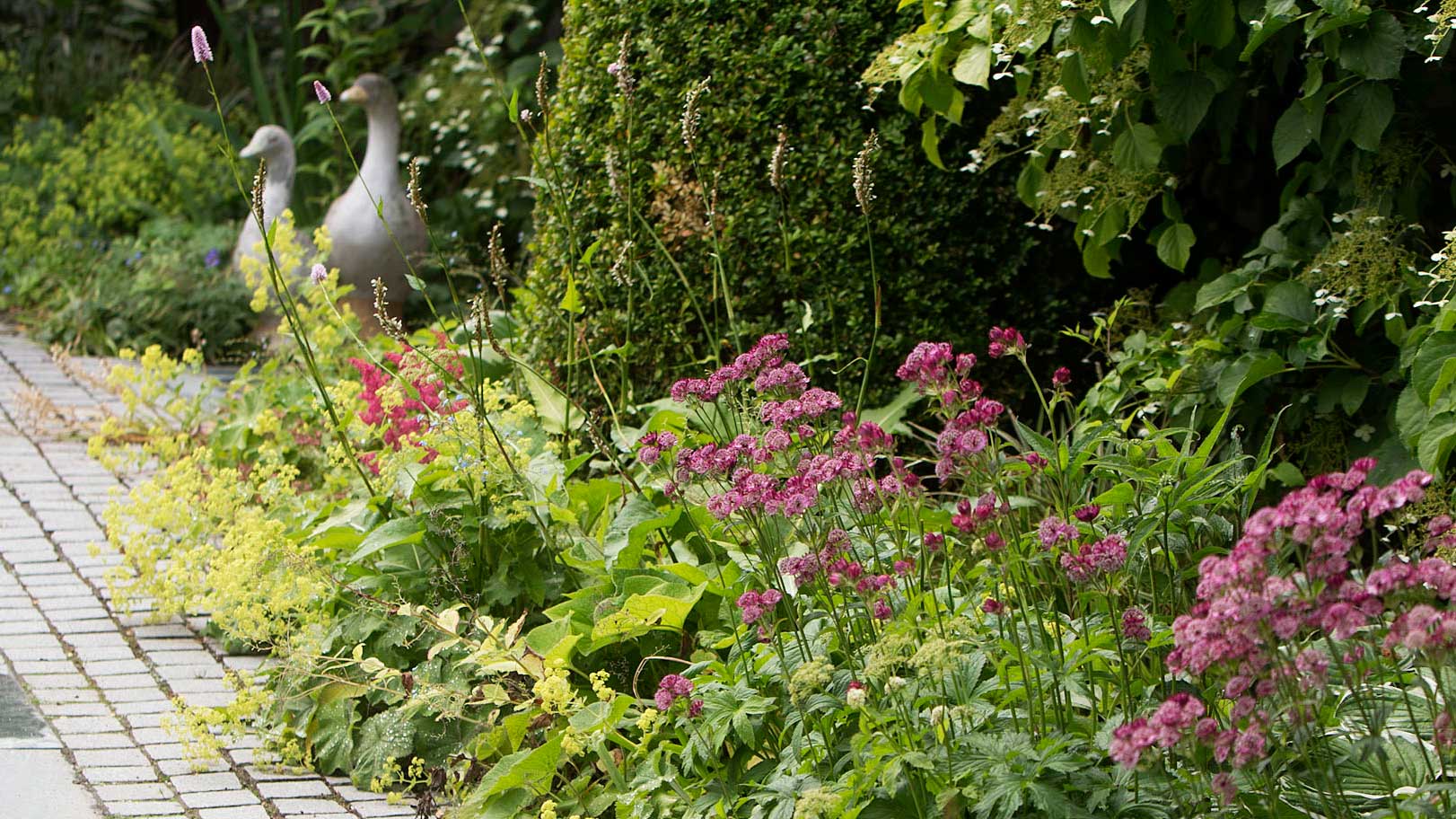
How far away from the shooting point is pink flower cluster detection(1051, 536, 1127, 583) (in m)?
2.04

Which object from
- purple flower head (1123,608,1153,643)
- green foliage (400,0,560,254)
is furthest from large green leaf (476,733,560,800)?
green foliage (400,0,560,254)

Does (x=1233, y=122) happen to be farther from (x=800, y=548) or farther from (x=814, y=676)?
(x=814, y=676)

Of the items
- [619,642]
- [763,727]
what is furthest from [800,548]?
[763,727]

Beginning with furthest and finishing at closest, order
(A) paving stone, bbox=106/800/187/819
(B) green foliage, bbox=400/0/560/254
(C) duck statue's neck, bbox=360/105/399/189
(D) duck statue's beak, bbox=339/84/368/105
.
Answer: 1. (B) green foliage, bbox=400/0/560/254
2. (C) duck statue's neck, bbox=360/105/399/189
3. (D) duck statue's beak, bbox=339/84/368/105
4. (A) paving stone, bbox=106/800/187/819

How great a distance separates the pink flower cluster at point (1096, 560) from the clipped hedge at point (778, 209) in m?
2.02

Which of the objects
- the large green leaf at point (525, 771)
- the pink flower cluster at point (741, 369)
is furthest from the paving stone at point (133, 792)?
the pink flower cluster at point (741, 369)

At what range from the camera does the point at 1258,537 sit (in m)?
1.68

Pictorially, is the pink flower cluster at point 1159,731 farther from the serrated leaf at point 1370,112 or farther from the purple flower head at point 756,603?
the serrated leaf at point 1370,112

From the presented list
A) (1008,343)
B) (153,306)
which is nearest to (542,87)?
(1008,343)

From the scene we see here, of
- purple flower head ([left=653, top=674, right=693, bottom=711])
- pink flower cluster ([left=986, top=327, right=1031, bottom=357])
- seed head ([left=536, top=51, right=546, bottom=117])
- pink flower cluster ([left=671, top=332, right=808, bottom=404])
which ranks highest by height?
seed head ([left=536, top=51, right=546, bottom=117])

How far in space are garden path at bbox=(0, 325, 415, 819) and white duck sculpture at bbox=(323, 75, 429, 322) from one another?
1813 millimetres

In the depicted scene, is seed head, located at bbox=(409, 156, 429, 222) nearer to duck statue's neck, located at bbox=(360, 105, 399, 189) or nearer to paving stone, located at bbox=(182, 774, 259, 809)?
paving stone, located at bbox=(182, 774, 259, 809)

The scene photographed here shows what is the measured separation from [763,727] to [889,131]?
6.84 ft

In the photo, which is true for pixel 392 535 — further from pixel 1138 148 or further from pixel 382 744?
pixel 1138 148
